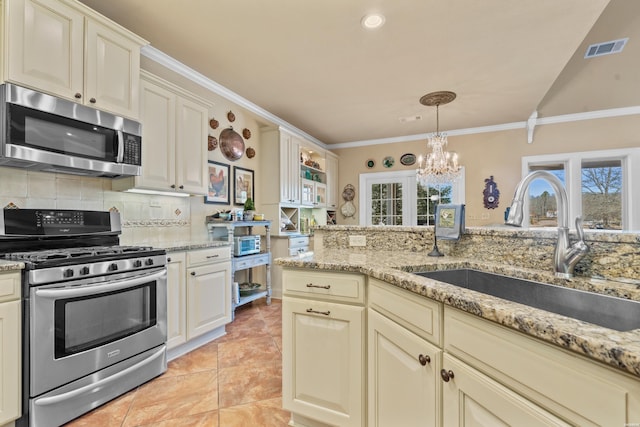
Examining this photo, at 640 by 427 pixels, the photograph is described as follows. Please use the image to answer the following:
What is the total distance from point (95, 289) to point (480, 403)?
1997 mm

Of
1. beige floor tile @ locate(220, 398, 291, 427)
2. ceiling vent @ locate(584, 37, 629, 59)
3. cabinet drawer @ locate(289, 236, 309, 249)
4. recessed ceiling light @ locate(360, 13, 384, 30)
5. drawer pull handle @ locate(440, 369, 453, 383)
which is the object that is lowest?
beige floor tile @ locate(220, 398, 291, 427)

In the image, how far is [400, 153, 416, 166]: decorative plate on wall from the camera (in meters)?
5.46

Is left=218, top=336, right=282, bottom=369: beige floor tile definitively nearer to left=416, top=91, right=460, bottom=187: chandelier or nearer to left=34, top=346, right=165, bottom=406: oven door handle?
left=34, top=346, right=165, bottom=406: oven door handle

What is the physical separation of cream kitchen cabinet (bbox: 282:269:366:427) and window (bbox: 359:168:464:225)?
418 cm

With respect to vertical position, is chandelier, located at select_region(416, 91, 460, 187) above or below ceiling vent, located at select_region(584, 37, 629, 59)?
below

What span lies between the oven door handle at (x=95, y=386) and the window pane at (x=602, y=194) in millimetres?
5529

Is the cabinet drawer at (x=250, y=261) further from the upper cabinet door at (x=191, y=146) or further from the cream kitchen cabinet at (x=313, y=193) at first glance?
the cream kitchen cabinet at (x=313, y=193)

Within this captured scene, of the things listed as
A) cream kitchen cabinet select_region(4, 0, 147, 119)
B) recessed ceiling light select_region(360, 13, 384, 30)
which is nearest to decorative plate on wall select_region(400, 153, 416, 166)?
recessed ceiling light select_region(360, 13, 384, 30)

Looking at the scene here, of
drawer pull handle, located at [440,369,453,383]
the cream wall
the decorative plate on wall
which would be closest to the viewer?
drawer pull handle, located at [440,369,453,383]

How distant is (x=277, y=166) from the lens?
4.16 metres

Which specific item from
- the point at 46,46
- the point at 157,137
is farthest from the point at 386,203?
the point at 46,46

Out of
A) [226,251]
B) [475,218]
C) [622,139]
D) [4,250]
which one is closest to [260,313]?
[226,251]

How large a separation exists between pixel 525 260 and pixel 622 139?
454 cm

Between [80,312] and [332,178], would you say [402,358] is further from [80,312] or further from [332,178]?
[332,178]
